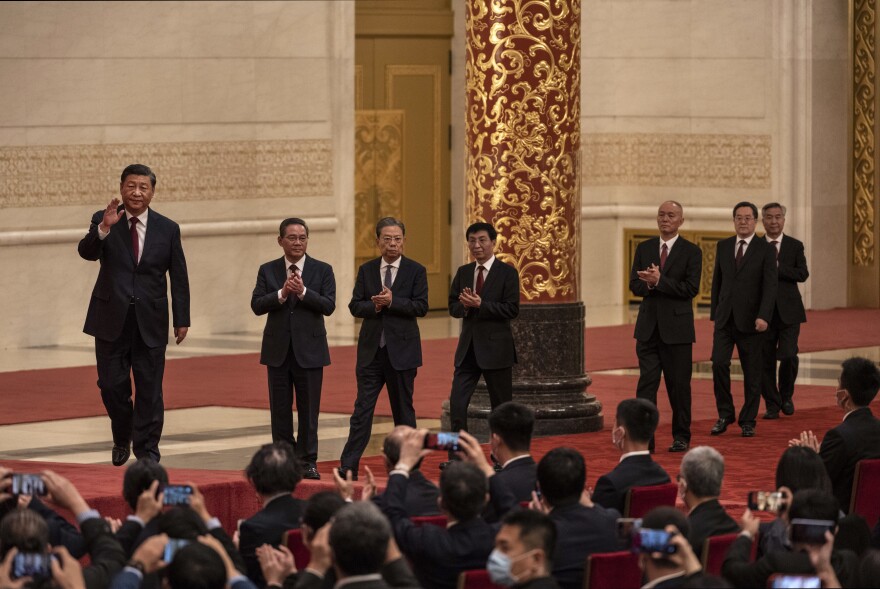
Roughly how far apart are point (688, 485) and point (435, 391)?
7039mm

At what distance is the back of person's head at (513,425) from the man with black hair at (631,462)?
1.10ft

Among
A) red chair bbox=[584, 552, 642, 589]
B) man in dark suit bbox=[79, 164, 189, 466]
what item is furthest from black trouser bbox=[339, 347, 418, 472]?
red chair bbox=[584, 552, 642, 589]

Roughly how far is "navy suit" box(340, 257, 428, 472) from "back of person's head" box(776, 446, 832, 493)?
138 inches

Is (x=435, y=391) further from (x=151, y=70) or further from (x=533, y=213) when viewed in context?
(x=151, y=70)

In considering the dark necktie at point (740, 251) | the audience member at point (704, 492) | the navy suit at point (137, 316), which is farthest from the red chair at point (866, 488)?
the dark necktie at point (740, 251)

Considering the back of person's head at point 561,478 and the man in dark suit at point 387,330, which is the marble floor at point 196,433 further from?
the back of person's head at point 561,478

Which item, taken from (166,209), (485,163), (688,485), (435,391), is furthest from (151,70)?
(688,485)

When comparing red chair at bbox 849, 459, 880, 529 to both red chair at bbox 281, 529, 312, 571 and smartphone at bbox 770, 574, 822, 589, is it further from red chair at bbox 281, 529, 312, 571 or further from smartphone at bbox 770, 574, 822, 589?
smartphone at bbox 770, 574, 822, 589

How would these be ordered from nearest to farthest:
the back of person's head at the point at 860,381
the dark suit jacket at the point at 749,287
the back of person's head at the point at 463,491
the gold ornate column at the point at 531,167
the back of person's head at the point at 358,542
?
the back of person's head at the point at 358,542
the back of person's head at the point at 463,491
the back of person's head at the point at 860,381
the gold ornate column at the point at 531,167
the dark suit jacket at the point at 749,287

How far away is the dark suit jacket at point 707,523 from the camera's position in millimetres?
6379

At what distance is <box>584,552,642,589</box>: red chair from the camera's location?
593cm

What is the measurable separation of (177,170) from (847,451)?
1031cm

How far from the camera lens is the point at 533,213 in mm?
11688

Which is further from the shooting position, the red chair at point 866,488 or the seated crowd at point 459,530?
the red chair at point 866,488
